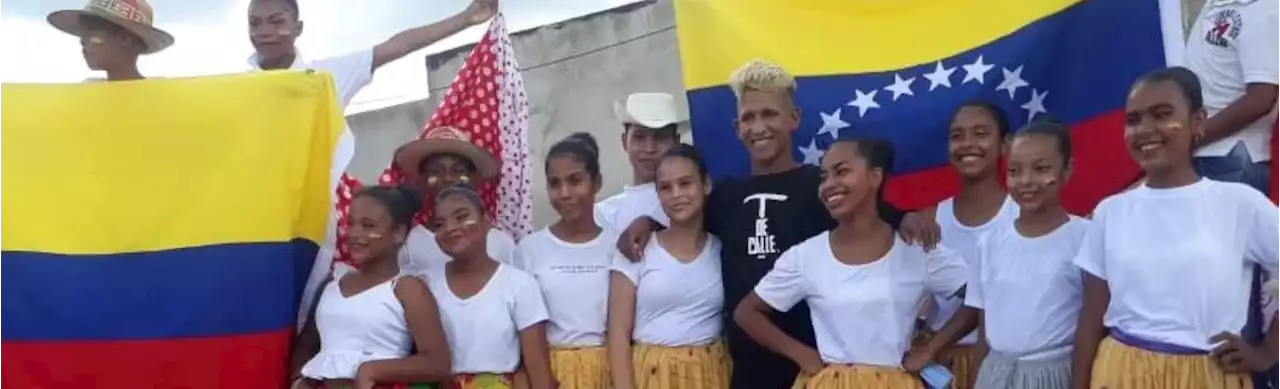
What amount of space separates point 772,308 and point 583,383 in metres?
0.79

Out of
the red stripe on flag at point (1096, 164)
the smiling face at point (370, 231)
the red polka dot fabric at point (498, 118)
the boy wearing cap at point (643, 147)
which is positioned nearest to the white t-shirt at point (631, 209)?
the boy wearing cap at point (643, 147)

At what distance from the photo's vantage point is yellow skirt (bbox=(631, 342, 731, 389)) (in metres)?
4.76

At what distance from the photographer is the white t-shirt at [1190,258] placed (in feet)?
12.2

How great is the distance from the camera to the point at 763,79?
497cm

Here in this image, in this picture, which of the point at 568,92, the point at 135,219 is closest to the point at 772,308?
the point at 135,219

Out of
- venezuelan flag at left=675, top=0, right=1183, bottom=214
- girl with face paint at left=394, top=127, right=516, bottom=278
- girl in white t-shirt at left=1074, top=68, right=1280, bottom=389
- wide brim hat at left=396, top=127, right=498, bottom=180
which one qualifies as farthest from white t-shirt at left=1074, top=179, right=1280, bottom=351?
wide brim hat at left=396, top=127, right=498, bottom=180

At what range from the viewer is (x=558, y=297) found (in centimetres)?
495

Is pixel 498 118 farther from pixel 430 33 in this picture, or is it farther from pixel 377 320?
pixel 377 320

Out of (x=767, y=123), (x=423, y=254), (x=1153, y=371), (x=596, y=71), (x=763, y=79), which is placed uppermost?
(x=596, y=71)

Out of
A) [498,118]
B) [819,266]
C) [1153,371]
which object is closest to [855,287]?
[819,266]

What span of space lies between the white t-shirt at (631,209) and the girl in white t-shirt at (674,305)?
0.41m

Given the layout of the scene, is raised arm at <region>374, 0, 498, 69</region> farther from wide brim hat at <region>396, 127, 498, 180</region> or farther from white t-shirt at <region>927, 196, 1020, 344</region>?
white t-shirt at <region>927, 196, 1020, 344</region>

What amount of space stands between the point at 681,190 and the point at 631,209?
657mm

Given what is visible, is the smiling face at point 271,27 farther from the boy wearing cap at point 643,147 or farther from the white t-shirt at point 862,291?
the white t-shirt at point 862,291
